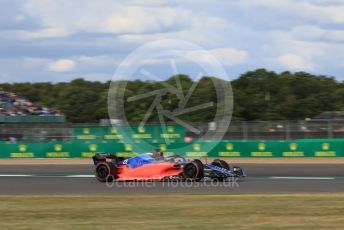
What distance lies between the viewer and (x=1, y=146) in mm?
31016

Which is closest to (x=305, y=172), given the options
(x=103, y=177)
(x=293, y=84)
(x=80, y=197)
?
(x=103, y=177)

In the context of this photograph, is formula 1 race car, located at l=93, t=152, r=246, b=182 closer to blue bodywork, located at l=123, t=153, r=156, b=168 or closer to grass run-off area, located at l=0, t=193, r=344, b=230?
blue bodywork, located at l=123, t=153, r=156, b=168

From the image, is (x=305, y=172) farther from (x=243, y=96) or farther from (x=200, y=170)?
(x=243, y=96)

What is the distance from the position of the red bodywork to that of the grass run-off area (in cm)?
411

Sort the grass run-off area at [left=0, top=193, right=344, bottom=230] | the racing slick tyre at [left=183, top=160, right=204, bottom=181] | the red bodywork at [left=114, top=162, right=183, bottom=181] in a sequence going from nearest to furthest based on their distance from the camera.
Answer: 1. the grass run-off area at [left=0, top=193, right=344, bottom=230]
2. the racing slick tyre at [left=183, top=160, right=204, bottom=181]
3. the red bodywork at [left=114, top=162, right=183, bottom=181]

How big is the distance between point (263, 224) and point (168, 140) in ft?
73.1

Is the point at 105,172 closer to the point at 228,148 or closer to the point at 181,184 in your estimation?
the point at 181,184

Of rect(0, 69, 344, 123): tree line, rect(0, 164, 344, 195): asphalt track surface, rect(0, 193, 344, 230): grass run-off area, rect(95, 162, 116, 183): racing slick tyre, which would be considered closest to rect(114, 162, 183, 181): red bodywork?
rect(95, 162, 116, 183): racing slick tyre

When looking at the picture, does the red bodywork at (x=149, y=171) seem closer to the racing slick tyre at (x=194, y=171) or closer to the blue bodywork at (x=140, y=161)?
the blue bodywork at (x=140, y=161)

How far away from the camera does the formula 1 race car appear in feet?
54.5

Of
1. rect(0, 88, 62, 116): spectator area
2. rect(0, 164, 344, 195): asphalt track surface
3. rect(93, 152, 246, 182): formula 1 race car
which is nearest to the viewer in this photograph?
rect(0, 164, 344, 195): asphalt track surface

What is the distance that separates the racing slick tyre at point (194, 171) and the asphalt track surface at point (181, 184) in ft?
0.86

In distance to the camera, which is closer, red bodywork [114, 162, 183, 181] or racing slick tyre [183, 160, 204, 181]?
racing slick tyre [183, 160, 204, 181]

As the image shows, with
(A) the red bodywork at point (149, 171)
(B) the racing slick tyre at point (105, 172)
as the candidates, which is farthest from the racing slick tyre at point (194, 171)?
(B) the racing slick tyre at point (105, 172)
